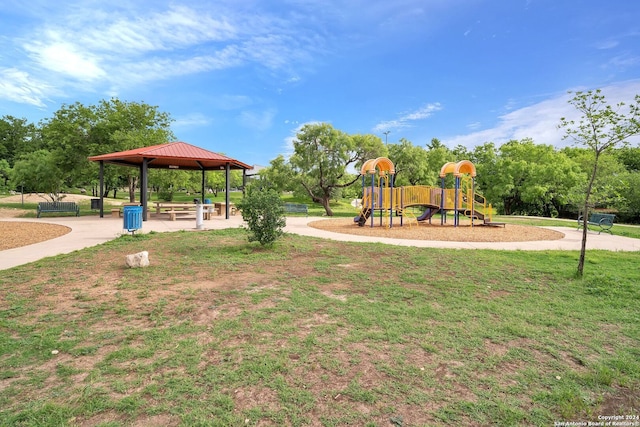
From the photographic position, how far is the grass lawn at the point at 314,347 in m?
2.32

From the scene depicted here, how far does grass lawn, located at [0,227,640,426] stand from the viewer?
232cm

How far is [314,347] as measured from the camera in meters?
3.20

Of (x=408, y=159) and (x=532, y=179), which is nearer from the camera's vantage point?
(x=408, y=159)

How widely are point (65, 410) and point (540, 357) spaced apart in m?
3.80

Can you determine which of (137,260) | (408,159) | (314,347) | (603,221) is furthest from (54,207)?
(603,221)

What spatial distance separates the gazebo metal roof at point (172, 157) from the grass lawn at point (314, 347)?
11.2m

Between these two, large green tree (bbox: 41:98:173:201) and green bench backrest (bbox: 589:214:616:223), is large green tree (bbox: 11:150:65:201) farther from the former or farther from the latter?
green bench backrest (bbox: 589:214:616:223)

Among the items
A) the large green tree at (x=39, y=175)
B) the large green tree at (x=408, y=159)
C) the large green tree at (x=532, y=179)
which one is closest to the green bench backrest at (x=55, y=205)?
the large green tree at (x=39, y=175)

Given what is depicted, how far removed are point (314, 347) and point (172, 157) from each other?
15428 mm

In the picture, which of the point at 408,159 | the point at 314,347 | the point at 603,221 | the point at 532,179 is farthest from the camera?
the point at 532,179

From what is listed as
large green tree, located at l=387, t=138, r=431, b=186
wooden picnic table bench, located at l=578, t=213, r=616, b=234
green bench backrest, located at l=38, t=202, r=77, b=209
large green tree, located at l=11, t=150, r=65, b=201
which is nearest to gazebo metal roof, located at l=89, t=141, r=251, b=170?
green bench backrest, located at l=38, t=202, r=77, b=209

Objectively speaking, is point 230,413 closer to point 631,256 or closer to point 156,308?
point 156,308

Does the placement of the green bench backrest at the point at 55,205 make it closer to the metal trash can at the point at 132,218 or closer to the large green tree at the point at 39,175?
the large green tree at the point at 39,175

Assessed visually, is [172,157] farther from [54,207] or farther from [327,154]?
[327,154]
